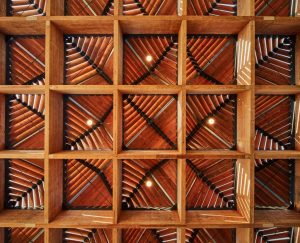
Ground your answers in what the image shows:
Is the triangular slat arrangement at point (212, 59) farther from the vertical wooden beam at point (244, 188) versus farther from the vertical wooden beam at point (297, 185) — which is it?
the vertical wooden beam at point (297, 185)

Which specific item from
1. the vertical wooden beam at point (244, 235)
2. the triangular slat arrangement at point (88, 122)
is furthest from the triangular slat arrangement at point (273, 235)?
the triangular slat arrangement at point (88, 122)

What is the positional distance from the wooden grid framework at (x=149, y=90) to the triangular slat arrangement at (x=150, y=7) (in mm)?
314

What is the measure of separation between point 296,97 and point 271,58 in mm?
613

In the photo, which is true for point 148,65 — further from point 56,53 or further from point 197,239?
point 197,239

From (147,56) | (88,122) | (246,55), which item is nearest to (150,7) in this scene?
(147,56)

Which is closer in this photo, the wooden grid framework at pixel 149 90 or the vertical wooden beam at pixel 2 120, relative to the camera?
the wooden grid framework at pixel 149 90

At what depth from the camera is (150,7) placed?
10.2 feet

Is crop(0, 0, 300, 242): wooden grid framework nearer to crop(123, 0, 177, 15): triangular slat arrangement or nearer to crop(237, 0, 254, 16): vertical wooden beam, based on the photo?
crop(237, 0, 254, 16): vertical wooden beam

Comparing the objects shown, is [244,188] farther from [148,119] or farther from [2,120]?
[2,120]

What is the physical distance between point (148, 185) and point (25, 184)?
1.65 meters

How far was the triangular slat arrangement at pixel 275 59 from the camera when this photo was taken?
3129 millimetres

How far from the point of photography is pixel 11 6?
10.3ft

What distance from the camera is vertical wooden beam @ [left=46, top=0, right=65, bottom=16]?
2703 mm

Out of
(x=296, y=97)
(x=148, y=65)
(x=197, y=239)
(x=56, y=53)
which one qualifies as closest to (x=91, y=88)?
(x=56, y=53)
